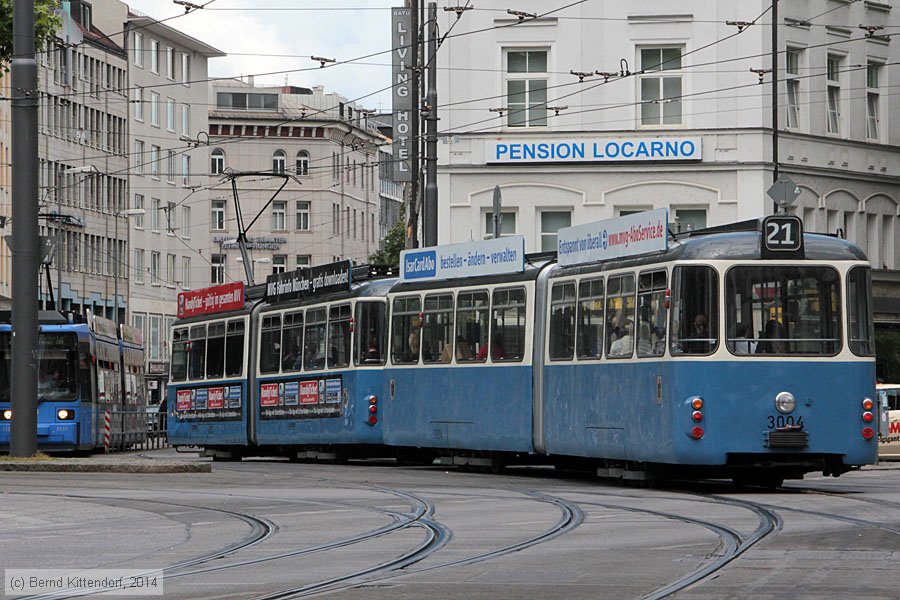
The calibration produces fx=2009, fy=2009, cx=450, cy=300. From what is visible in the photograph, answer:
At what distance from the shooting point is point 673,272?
67.5 feet

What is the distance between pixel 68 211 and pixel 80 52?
7.47m

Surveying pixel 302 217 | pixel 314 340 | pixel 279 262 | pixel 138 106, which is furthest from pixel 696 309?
pixel 302 217

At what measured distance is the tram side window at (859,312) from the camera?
2059 cm

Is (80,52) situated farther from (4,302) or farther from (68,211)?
(4,302)

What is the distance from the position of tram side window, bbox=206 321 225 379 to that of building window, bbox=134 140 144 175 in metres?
67.0

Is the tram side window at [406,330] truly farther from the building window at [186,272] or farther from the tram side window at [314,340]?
the building window at [186,272]

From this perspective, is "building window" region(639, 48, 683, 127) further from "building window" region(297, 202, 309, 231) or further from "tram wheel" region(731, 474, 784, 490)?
"building window" region(297, 202, 309, 231)

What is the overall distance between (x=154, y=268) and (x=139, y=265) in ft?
7.53

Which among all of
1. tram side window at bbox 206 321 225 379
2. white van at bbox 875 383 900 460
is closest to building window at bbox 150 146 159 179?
tram side window at bbox 206 321 225 379

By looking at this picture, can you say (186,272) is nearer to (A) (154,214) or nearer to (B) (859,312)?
(A) (154,214)

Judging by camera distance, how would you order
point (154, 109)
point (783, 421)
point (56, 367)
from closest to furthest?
point (783, 421) < point (56, 367) < point (154, 109)

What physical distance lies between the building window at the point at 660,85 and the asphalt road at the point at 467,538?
24576 mm

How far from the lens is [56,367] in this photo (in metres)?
37.2

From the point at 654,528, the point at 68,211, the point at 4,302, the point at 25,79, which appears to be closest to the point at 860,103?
the point at 25,79
